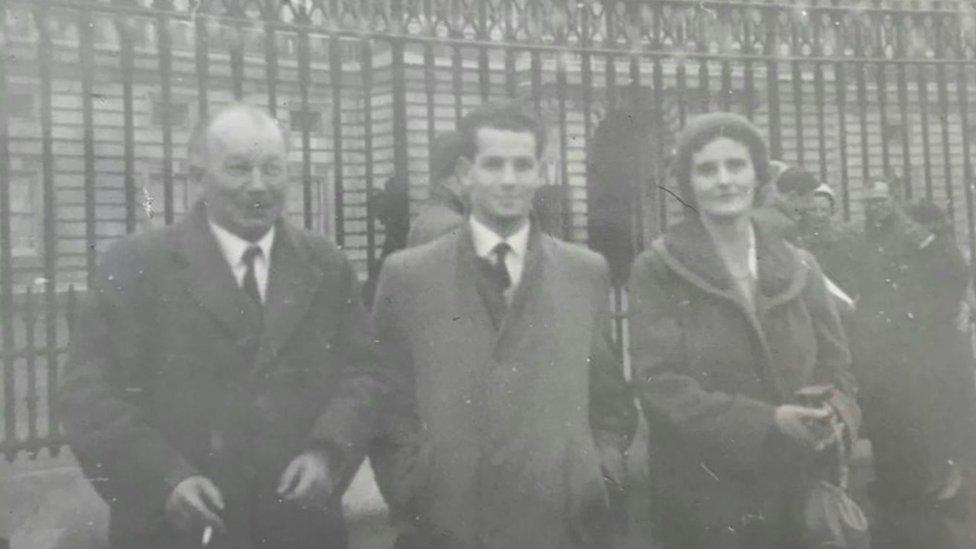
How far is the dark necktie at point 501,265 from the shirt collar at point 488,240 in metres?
0.01

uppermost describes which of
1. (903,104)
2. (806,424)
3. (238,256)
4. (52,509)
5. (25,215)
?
(903,104)

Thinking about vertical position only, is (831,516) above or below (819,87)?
below

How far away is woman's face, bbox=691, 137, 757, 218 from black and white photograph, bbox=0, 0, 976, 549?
1 centimetres

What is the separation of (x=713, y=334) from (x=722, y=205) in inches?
18.0

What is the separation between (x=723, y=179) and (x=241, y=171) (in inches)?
64.7

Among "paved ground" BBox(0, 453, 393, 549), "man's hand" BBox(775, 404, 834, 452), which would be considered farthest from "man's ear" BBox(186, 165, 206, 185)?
"man's hand" BBox(775, 404, 834, 452)

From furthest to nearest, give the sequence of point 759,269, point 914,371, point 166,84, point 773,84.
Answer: point 914,371 < point 773,84 < point 759,269 < point 166,84

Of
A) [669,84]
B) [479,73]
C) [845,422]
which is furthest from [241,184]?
[845,422]

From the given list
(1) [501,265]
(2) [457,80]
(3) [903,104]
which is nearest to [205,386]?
(1) [501,265]

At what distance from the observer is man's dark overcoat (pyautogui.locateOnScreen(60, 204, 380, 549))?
3066mm

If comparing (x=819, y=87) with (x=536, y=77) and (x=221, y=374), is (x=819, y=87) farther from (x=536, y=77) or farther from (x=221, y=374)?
(x=221, y=374)

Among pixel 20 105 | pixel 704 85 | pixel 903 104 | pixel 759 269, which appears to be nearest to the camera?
pixel 20 105

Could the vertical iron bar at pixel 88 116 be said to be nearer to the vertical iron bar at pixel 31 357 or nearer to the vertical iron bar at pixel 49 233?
the vertical iron bar at pixel 49 233

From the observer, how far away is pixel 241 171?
3.12m
